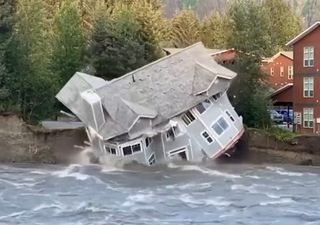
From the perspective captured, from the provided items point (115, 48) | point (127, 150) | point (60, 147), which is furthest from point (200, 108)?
point (115, 48)

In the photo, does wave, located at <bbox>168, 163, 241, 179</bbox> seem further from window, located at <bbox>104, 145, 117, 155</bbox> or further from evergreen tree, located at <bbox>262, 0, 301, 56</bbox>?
evergreen tree, located at <bbox>262, 0, 301, 56</bbox>

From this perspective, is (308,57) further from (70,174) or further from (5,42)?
(70,174)

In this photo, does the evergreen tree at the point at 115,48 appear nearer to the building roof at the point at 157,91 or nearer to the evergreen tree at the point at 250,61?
the evergreen tree at the point at 250,61

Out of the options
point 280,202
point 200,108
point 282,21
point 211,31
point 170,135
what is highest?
point 282,21

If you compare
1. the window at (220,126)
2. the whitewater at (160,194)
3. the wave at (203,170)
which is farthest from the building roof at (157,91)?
the whitewater at (160,194)

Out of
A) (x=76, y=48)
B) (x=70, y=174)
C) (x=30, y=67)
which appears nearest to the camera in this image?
(x=70, y=174)

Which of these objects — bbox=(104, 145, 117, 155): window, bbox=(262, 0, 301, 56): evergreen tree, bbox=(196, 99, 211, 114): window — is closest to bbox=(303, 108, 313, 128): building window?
bbox=(196, 99, 211, 114): window
